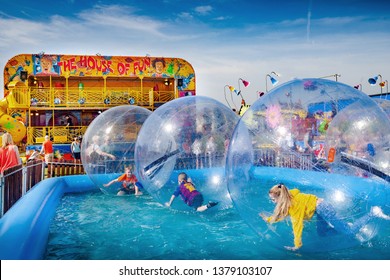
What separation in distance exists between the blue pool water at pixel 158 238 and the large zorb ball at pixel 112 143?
0.78 metres

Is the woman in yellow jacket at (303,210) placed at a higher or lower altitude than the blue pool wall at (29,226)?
higher

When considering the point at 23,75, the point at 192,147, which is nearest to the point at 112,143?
the point at 192,147

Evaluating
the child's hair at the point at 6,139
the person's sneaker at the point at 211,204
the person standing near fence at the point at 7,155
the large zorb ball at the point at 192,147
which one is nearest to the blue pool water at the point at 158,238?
the person's sneaker at the point at 211,204

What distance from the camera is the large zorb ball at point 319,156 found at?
10.7 ft

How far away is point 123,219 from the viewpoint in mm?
5328

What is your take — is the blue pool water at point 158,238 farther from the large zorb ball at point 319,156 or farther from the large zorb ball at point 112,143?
the large zorb ball at point 112,143

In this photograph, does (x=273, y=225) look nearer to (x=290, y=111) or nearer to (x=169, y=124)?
(x=290, y=111)

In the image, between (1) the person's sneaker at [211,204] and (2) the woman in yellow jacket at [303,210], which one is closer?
(2) the woman in yellow jacket at [303,210]

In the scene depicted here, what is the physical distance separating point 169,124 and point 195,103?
0.46m

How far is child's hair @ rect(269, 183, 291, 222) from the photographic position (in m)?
3.27

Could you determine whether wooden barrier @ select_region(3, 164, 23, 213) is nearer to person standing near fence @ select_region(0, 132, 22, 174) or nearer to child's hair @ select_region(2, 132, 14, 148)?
person standing near fence @ select_region(0, 132, 22, 174)

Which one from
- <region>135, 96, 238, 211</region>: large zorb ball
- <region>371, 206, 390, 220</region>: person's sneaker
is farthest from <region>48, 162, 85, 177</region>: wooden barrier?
<region>371, 206, 390, 220</region>: person's sneaker

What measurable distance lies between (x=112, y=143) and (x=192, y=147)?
2.21 meters

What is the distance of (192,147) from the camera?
15.5 ft
